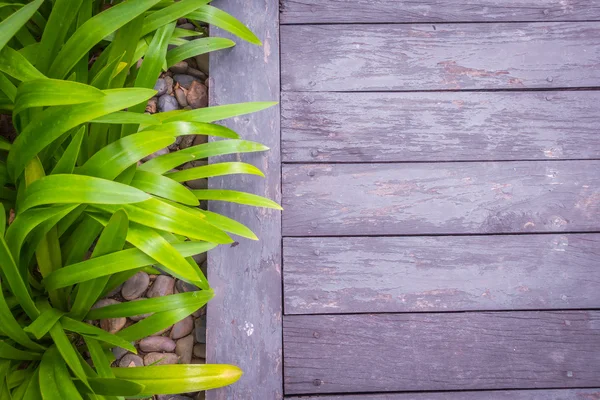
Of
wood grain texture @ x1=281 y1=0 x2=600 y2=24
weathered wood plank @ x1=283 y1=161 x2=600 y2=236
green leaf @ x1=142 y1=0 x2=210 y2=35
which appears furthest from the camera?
wood grain texture @ x1=281 y1=0 x2=600 y2=24

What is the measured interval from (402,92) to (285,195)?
0.46 m

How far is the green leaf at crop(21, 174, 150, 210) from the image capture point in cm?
90

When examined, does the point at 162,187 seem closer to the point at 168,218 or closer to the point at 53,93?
the point at 168,218

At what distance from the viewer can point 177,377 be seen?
994 millimetres

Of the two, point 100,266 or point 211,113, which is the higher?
point 211,113

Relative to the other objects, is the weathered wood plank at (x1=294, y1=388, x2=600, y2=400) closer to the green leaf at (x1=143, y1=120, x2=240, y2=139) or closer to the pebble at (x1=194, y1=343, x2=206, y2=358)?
the pebble at (x1=194, y1=343, x2=206, y2=358)

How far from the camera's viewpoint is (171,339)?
125 cm

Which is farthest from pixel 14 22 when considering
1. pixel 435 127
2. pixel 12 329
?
pixel 435 127

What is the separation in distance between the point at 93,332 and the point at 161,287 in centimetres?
27

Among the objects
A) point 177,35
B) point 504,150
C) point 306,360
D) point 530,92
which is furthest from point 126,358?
point 530,92

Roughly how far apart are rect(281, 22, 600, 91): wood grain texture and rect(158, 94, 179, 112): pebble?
32 centimetres

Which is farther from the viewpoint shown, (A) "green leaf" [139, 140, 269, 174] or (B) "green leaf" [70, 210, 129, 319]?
(A) "green leaf" [139, 140, 269, 174]

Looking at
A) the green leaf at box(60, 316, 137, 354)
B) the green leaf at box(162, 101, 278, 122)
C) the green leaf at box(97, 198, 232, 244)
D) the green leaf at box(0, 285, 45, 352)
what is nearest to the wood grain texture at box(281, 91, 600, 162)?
the green leaf at box(162, 101, 278, 122)

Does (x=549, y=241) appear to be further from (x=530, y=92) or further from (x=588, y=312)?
(x=530, y=92)
